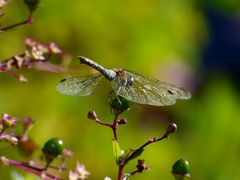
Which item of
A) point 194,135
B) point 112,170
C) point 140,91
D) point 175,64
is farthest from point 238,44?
point 140,91

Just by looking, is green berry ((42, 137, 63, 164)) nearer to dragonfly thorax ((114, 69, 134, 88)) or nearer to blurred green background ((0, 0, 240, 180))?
dragonfly thorax ((114, 69, 134, 88))

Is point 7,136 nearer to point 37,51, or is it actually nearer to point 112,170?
point 37,51

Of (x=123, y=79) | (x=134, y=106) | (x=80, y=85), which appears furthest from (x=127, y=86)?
(x=134, y=106)

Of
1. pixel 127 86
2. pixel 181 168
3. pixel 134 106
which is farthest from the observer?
pixel 134 106

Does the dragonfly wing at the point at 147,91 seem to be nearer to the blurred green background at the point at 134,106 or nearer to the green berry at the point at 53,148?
the green berry at the point at 53,148

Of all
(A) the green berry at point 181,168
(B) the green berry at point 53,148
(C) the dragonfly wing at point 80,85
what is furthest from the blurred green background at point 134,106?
(A) the green berry at point 181,168

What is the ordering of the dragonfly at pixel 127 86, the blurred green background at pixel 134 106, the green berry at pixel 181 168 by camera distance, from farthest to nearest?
the blurred green background at pixel 134 106, the dragonfly at pixel 127 86, the green berry at pixel 181 168

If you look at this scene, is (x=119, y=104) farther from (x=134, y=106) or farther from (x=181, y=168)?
(x=134, y=106)

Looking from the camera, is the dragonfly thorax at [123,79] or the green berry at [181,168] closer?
the green berry at [181,168]
